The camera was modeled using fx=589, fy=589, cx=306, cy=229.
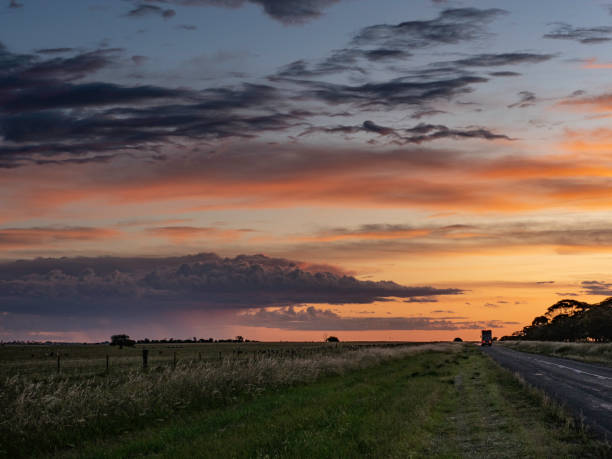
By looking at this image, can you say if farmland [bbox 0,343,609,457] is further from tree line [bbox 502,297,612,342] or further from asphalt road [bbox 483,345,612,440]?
tree line [bbox 502,297,612,342]

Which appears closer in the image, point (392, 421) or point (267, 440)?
point (267, 440)

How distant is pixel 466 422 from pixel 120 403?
34.6ft

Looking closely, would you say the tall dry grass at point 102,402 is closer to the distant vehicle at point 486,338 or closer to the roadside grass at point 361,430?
the roadside grass at point 361,430

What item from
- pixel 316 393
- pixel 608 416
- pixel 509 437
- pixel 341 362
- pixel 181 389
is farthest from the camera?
pixel 341 362

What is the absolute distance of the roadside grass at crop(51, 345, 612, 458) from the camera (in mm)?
13273

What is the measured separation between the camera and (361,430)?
15.4 metres

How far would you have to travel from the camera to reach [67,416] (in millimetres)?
16078

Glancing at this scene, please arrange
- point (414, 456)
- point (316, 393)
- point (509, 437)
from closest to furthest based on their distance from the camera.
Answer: point (414, 456)
point (509, 437)
point (316, 393)

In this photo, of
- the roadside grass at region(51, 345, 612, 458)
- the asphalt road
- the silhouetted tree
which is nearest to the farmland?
the roadside grass at region(51, 345, 612, 458)

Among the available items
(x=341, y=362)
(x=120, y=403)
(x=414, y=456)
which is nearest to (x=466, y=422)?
(x=414, y=456)

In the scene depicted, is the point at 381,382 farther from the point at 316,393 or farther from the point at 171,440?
the point at 171,440

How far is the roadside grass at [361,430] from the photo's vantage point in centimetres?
1327

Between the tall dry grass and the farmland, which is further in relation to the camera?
the tall dry grass

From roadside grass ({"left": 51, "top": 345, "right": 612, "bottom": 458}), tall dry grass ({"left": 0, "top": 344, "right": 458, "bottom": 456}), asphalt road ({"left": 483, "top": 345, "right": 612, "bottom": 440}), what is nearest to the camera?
roadside grass ({"left": 51, "top": 345, "right": 612, "bottom": 458})
